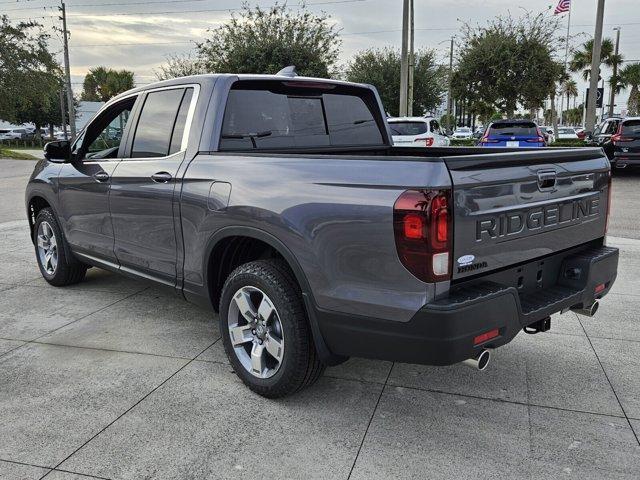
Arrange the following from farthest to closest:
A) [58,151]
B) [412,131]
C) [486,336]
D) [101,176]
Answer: [412,131] → [58,151] → [101,176] → [486,336]

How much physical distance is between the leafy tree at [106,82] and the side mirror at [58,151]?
62093mm

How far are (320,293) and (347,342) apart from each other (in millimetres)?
271

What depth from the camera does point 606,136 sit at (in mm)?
16984

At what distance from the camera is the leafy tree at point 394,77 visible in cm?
3650

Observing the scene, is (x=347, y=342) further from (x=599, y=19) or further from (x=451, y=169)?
(x=599, y=19)

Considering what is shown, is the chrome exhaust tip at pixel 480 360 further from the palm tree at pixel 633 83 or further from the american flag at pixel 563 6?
the palm tree at pixel 633 83

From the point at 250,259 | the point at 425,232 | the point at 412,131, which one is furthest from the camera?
the point at 412,131

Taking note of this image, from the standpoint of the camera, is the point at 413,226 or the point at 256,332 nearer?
the point at 413,226

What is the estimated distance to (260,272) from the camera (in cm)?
322

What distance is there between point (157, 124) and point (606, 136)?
52.7 feet

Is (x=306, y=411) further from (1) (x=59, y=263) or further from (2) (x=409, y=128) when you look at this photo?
(2) (x=409, y=128)

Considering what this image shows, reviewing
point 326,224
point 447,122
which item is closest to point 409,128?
point 326,224

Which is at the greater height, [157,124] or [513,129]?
[157,124]

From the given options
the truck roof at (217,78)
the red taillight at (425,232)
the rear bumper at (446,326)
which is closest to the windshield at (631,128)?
the truck roof at (217,78)
